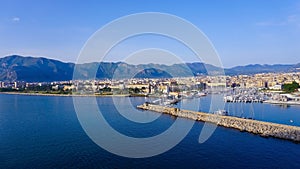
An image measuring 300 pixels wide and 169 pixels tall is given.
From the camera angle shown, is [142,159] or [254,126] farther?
[254,126]

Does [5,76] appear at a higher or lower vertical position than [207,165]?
higher

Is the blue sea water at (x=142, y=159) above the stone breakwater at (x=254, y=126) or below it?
below

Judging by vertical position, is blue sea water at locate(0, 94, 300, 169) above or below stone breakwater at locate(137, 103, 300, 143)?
below

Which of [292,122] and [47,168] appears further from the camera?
[292,122]

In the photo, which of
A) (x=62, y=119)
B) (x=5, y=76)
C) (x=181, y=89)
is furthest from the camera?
(x=5, y=76)

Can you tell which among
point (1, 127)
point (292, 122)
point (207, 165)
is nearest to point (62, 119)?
point (1, 127)

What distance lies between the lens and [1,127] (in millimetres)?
7344

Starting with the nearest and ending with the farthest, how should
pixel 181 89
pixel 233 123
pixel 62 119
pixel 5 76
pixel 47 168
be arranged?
pixel 47 168 < pixel 233 123 < pixel 62 119 < pixel 181 89 < pixel 5 76

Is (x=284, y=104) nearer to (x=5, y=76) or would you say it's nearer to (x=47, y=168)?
(x=47, y=168)

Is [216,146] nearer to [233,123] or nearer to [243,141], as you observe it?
[243,141]

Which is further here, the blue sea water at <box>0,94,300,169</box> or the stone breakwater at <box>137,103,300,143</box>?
the stone breakwater at <box>137,103,300,143</box>

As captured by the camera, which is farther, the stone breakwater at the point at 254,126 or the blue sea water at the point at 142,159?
the stone breakwater at the point at 254,126

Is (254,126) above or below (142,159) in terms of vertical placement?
above

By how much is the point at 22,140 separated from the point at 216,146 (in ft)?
13.0
